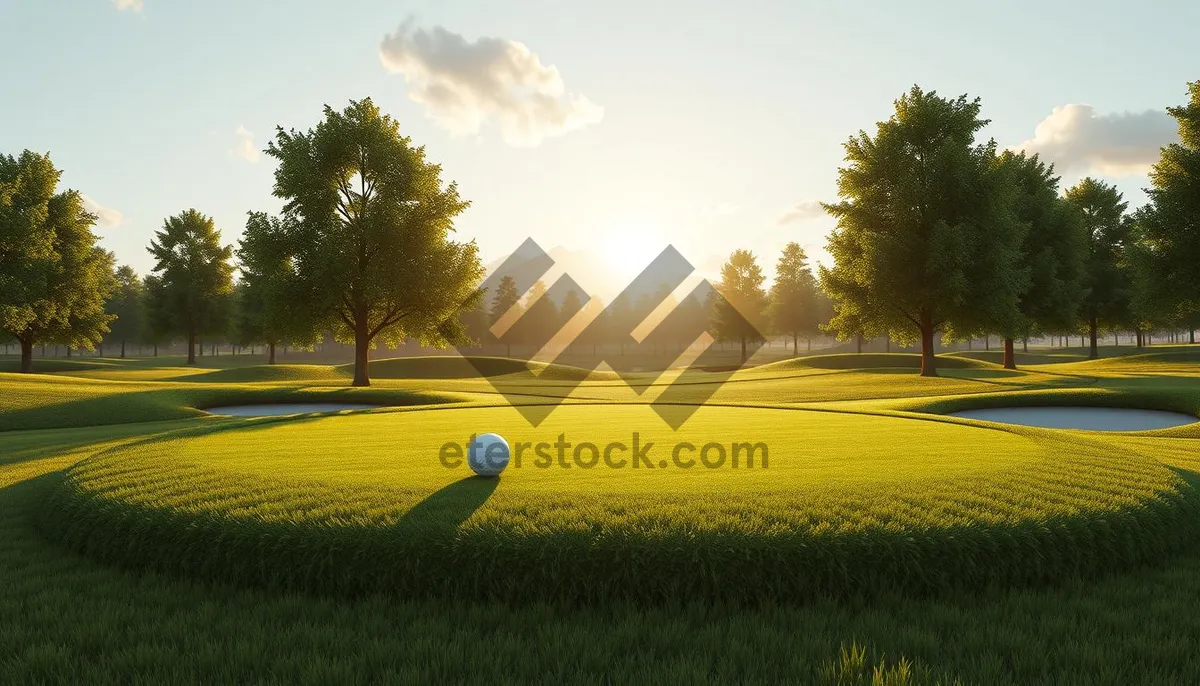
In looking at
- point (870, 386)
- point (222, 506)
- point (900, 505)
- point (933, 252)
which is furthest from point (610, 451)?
point (933, 252)

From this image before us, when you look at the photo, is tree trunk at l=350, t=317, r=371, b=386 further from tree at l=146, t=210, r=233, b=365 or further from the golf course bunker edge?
tree at l=146, t=210, r=233, b=365

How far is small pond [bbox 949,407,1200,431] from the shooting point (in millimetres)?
18891

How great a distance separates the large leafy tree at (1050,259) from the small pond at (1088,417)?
21057 mm

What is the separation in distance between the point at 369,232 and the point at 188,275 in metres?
40.0

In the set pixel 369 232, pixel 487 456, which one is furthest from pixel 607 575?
pixel 369 232

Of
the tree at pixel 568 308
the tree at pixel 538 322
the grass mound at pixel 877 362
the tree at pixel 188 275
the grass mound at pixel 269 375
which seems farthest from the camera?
the tree at pixel 568 308

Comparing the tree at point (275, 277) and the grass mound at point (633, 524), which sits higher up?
the tree at point (275, 277)

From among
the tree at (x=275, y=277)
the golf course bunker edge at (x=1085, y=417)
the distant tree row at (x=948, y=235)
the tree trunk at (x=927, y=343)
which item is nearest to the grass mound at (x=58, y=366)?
the tree at (x=275, y=277)

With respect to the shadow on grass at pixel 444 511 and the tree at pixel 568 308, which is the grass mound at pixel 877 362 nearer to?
the shadow on grass at pixel 444 511

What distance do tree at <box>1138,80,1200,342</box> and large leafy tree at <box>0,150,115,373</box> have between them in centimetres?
5802

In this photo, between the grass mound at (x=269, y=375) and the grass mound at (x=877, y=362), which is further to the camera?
the grass mound at (x=877, y=362)

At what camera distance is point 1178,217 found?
28891 millimetres

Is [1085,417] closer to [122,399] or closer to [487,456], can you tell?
[487,456]

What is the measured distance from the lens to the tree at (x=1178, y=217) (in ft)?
94.7
